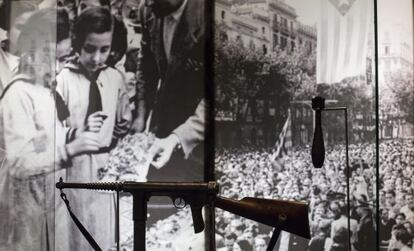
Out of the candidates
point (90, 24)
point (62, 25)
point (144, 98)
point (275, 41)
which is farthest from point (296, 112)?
point (62, 25)

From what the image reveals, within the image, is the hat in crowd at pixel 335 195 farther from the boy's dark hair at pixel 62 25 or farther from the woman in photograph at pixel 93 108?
the boy's dark hair at pixel 62 25

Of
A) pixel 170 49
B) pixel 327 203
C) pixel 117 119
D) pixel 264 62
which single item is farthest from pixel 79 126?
pixel 327 203

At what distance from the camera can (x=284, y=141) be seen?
233 centimetres

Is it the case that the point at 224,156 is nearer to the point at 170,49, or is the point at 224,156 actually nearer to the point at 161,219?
the point at 161,219

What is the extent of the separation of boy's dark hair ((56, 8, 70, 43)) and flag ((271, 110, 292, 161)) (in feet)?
3.62

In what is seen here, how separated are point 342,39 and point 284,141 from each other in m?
0.54

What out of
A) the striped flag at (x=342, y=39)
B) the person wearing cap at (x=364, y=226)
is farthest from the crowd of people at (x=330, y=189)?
the striped flag at (x=342, y=39)

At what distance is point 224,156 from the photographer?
7.81 ft

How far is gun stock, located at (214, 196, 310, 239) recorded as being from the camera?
1.87 m

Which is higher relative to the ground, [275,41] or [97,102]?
[275,41]

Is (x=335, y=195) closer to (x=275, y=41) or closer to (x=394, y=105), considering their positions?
(x=394, y=105)

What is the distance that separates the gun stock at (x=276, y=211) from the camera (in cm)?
187

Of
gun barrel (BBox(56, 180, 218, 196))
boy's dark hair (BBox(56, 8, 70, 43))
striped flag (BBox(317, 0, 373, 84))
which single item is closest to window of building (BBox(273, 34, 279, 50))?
striped flag (BBox(317, 0, 373, 84))

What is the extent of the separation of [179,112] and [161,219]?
20.3 inches
